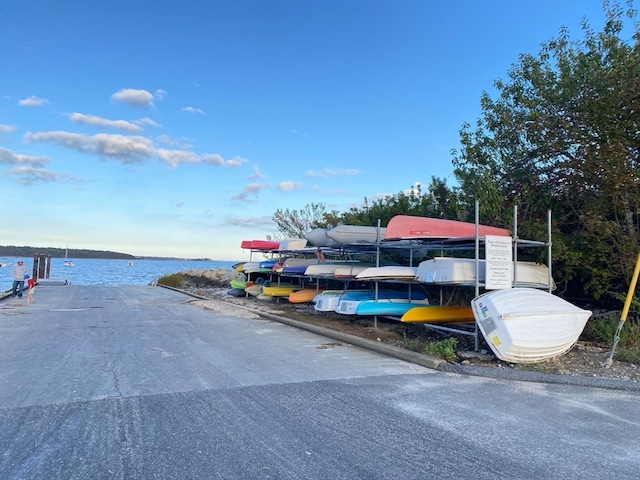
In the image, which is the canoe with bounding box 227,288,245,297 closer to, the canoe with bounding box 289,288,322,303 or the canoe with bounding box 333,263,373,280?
the canoe with bounding box 289,288,322,303

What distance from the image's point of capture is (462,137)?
13.4 m

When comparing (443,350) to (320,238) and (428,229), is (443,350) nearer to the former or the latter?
(428,229)

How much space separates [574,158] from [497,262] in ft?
11.6

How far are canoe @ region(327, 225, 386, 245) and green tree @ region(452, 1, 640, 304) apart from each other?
2.80 metres

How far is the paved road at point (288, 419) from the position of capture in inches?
148

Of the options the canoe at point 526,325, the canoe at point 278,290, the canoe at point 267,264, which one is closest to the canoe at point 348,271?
the canoe at point 278,290

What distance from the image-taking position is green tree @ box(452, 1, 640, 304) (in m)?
9.22

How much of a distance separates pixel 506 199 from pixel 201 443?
10218mm

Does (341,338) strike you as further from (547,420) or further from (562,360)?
(547,420)

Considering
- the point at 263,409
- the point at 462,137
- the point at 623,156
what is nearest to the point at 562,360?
the point at 623,156

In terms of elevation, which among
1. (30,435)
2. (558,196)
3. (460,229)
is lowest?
(30,435)

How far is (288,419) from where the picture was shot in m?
4.83

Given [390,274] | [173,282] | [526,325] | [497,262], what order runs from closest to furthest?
[526,325] < [497,262] < [390,274] < [173,282]

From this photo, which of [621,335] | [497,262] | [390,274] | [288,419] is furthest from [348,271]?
[288,419]
